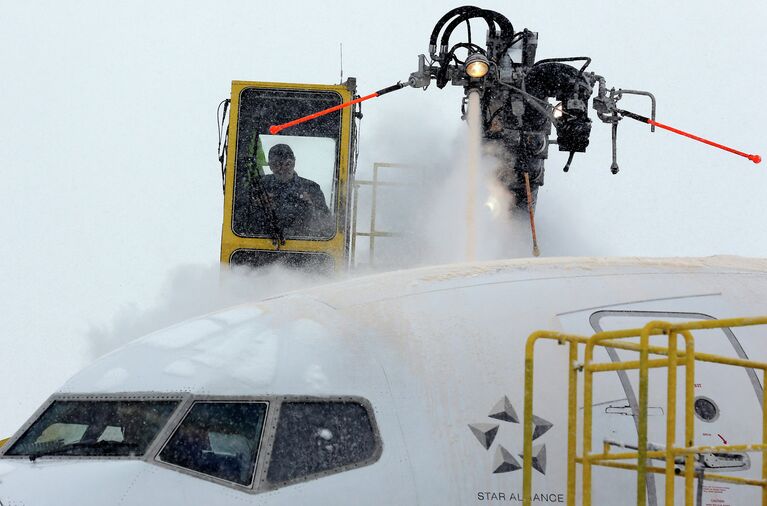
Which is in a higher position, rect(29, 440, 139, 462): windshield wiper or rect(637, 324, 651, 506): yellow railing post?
rect(637, 324, 651, 506): yellow railing post

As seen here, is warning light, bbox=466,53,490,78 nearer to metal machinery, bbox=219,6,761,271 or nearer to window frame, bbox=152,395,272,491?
metal machinery, bbox=219,6,761,271

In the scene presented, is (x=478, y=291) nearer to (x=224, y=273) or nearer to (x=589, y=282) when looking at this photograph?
(x=589, y=282)

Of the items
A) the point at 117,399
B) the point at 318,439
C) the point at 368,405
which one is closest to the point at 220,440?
the point at 318,439

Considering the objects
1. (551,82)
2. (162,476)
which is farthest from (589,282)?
(551,82)

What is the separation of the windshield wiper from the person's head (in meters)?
7.88

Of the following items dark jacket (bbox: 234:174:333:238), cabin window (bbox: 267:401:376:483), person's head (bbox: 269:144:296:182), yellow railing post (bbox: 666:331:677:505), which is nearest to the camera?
yellow railing post (bbox: 666:331:677:505)

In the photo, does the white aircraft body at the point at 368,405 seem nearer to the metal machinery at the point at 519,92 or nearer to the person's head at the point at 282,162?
the metal machinery at the point at 519,92

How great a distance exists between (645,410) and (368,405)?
1.59m

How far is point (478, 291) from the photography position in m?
7.05

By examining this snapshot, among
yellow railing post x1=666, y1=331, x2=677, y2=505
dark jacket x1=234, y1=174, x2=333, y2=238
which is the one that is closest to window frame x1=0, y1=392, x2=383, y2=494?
yellow railing post x1=666, y1=331, x2=677, y2=505

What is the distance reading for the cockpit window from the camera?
20.0 feet

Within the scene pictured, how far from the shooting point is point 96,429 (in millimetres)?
6258

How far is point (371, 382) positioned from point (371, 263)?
7833 millimetres

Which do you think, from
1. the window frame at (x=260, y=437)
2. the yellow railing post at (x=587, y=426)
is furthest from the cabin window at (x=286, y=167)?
the yellow railing post at (x=587, y=426)
